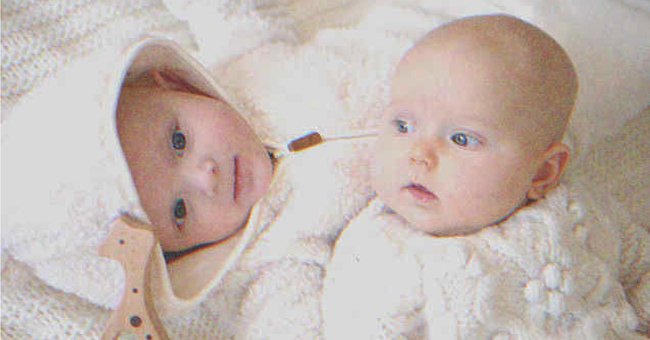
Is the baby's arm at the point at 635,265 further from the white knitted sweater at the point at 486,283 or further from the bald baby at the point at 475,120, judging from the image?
the bald baby at the point at 475,120

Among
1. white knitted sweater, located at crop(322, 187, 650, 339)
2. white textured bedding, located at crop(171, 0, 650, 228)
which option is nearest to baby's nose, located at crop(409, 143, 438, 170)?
white knitted sweater, located at crop(322, 187, 650, 339)

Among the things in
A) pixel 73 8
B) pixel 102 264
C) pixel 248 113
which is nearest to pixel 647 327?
pixel 248 113

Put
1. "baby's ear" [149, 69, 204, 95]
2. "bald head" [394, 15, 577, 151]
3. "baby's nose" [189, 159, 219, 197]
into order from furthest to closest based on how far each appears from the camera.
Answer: "baby's ear" [149, 69, 204, 95] → "baby's nose" [189, 159, 219, 197] → "bald head" [394, 15, 577, 151]

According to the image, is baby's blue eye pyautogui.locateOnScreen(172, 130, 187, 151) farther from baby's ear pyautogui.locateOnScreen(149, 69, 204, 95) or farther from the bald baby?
the bald baby

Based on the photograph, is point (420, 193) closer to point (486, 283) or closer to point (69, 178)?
point (486, 283)

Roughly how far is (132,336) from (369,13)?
30.7 inches

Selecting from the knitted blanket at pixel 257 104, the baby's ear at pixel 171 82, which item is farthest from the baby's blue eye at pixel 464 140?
the baby's ear at pixel 171 82

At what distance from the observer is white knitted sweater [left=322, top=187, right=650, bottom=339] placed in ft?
2.91

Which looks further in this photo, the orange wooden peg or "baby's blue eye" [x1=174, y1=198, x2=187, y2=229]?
"baby's blue eye" [x1=174, y1=198, x2=187, y2=229]

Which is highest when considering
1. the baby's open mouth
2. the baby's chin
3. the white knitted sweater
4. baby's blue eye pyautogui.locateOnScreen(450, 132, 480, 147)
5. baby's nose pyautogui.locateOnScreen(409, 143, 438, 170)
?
baby's blue eye pyautogui.locateOnScreen(450, 132, 480, 147)

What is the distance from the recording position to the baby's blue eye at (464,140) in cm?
89

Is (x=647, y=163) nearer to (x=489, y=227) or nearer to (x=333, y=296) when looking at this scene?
(x=489, y=227)

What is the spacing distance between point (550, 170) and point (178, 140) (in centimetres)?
54

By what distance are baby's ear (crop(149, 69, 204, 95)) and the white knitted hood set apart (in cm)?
14
